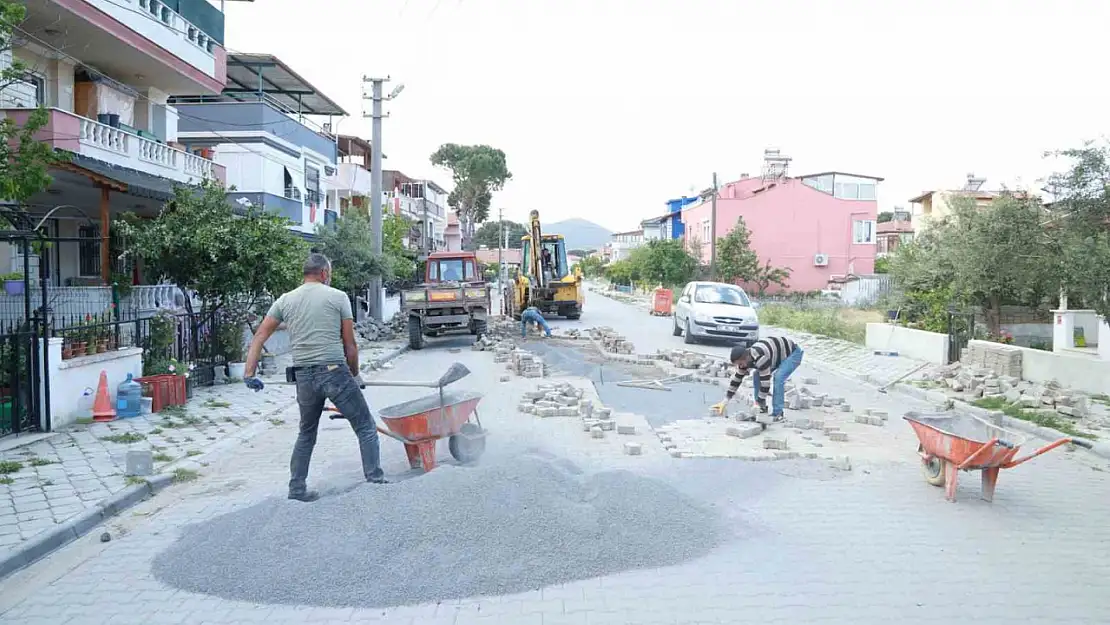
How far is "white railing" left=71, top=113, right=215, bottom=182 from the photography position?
1611cm

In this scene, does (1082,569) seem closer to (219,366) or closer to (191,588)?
(191,588)

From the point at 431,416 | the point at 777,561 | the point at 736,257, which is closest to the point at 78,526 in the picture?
the point at 431,416

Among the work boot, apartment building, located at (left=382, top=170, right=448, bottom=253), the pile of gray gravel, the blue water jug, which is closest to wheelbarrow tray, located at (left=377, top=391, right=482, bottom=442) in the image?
the pile of gray gravel

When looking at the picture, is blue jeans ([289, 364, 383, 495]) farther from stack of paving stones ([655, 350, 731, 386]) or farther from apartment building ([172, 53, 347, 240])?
apartment building ([172, 53, 347, 240])

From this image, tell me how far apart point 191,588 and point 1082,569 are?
5.58m

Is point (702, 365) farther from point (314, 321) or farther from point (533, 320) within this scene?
point (314, 321)

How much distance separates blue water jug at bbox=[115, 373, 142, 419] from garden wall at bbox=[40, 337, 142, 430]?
0.12 metres

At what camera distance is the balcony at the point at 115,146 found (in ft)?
48.9

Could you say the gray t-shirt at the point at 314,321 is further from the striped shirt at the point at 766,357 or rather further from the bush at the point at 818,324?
the bush at the point at 818,324

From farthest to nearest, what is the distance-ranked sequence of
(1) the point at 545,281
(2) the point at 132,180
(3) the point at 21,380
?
1. (1) the point at 545,281
2. (2) the point at 132,180
3. (3) the point at 21,380

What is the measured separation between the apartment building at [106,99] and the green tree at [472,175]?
52.4 metres

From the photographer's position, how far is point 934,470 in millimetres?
7277

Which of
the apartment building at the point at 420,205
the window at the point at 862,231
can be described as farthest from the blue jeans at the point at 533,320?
the window at the point at 862,231

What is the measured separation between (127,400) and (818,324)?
2004 cm
